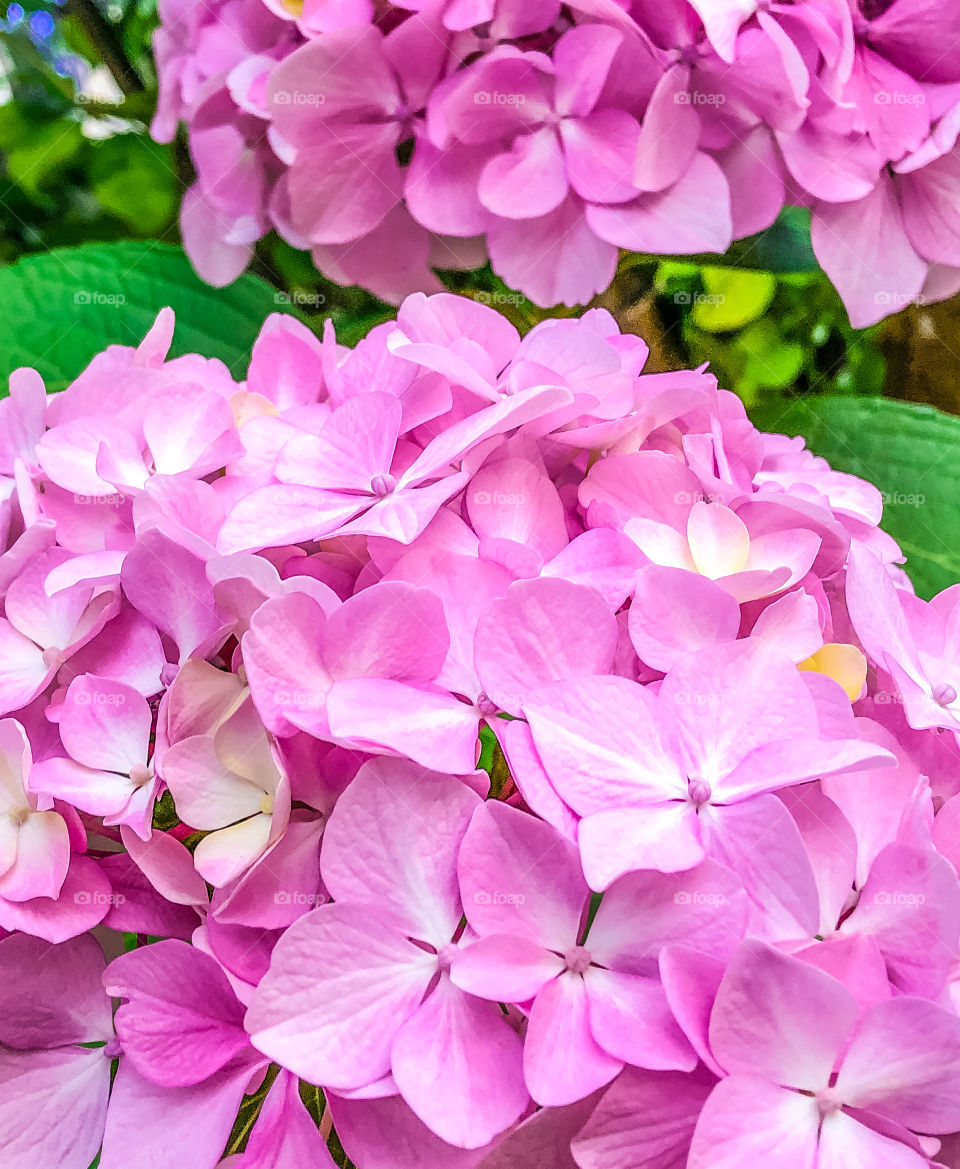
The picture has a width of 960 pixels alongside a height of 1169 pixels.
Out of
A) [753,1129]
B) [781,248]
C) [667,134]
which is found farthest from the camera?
[781,248]

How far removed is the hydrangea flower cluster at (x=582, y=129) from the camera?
1.17ft

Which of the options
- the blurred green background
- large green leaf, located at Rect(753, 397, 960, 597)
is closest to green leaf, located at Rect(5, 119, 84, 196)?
the blurred green background

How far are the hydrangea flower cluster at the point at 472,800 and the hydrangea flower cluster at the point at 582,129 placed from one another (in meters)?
0.14

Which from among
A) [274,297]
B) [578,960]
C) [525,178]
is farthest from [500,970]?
[274,297]

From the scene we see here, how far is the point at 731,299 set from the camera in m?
0.52

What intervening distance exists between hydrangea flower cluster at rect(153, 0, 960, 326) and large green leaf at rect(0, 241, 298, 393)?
7 centimetres

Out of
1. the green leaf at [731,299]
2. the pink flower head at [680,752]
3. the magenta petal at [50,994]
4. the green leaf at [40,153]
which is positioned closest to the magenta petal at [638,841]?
the pink flower head at [680,752]

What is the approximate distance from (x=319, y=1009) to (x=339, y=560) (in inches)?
3.6

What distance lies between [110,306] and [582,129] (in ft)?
0.71

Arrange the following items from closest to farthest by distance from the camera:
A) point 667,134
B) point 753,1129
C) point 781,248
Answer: point 753,1129
point 667,134
point 781,248

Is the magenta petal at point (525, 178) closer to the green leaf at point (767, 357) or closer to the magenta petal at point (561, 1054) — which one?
the green leaf at point (767, 357)

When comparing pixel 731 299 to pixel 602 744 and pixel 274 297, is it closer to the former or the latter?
pixel 274 297

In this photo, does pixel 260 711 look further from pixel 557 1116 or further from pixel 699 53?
pixel 699 53

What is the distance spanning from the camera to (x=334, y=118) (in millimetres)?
386
